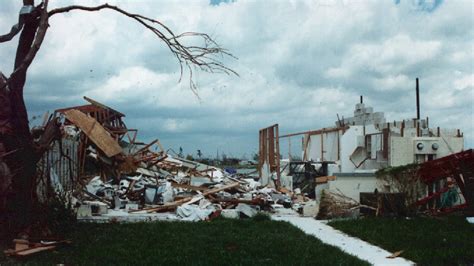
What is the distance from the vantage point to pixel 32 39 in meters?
9.38

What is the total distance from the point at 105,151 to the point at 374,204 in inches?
391

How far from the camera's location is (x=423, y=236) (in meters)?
10.4

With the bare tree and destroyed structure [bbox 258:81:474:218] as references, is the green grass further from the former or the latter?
the bare tree

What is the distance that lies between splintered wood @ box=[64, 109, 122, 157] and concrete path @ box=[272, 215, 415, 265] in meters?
8.31

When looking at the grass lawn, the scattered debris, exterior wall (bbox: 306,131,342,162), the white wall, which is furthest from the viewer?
exterior wall (bbox: 306,131,342,162)

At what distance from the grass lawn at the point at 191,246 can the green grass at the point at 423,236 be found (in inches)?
47.8

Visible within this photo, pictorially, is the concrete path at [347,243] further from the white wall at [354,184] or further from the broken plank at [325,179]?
the broken plank at [325,179]

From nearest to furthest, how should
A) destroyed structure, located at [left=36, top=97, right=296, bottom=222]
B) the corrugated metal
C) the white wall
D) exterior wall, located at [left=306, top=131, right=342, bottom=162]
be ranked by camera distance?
1. the corrugated metal
2. destroyed structure, located at [left=36, top=97, right=296, bottom=222]
3. the white wall
4. exterior wall, located at [left=306, top=131, right=342, bottom=162]

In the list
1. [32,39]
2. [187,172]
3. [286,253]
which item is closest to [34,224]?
[32,39]

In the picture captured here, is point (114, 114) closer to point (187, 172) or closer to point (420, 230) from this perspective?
point (187, 172)

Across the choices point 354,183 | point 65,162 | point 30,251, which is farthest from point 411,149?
point 30,251

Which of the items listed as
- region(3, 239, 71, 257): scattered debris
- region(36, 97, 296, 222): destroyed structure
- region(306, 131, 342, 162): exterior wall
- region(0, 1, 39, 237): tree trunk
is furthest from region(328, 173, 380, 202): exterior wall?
region(306, 131, 342, 162): exterior wall

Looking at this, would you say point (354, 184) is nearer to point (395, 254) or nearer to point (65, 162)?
point (395, 254)

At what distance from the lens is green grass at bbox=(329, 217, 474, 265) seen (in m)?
8.54
